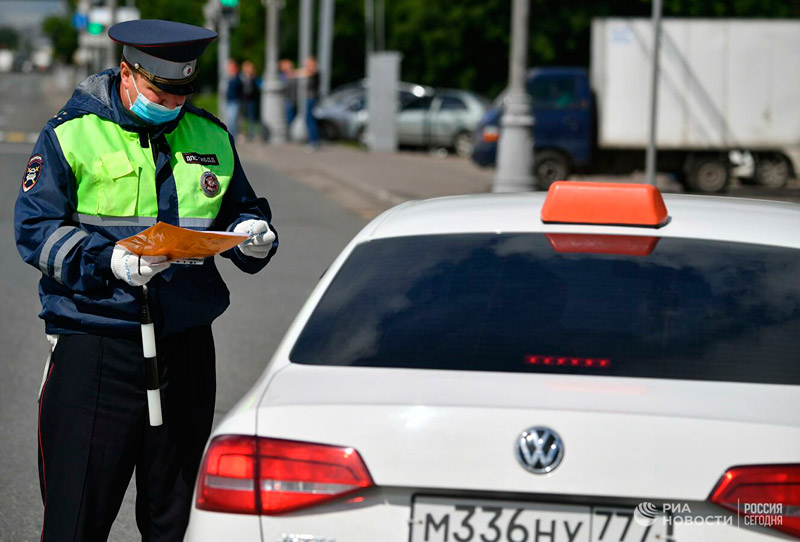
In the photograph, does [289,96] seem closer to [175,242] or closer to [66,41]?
[175,242]

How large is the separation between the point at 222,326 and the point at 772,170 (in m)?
14.1

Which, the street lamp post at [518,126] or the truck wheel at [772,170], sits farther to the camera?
the truck wheel at [772,170]

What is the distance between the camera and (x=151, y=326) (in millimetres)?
3334

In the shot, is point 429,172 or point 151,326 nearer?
point 151,326

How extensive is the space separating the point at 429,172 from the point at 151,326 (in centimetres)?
1889

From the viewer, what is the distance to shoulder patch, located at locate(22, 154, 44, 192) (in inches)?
131

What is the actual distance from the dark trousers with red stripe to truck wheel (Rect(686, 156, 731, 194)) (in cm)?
1794

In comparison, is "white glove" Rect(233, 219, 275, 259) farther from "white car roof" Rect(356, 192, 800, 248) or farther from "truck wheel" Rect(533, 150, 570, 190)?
"truck wheel" Rect(533, 150, 570, 190)

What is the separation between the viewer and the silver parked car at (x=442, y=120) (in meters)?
28.5

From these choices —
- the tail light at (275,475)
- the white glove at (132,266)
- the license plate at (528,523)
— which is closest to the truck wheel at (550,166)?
the white glove at (132,266)

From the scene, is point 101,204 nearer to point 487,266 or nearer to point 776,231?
point 487,266

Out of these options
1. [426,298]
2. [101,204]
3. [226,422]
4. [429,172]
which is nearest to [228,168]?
[101,204]

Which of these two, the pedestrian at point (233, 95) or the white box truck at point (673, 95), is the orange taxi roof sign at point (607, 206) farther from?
the pedestrian at point (233, 95)

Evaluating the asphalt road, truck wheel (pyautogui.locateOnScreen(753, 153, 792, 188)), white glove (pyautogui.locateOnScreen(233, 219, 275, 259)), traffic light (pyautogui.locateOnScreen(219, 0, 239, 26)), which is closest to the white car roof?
white glove (pyautogui.locateOnScreen(233, 219, 275, 259))
